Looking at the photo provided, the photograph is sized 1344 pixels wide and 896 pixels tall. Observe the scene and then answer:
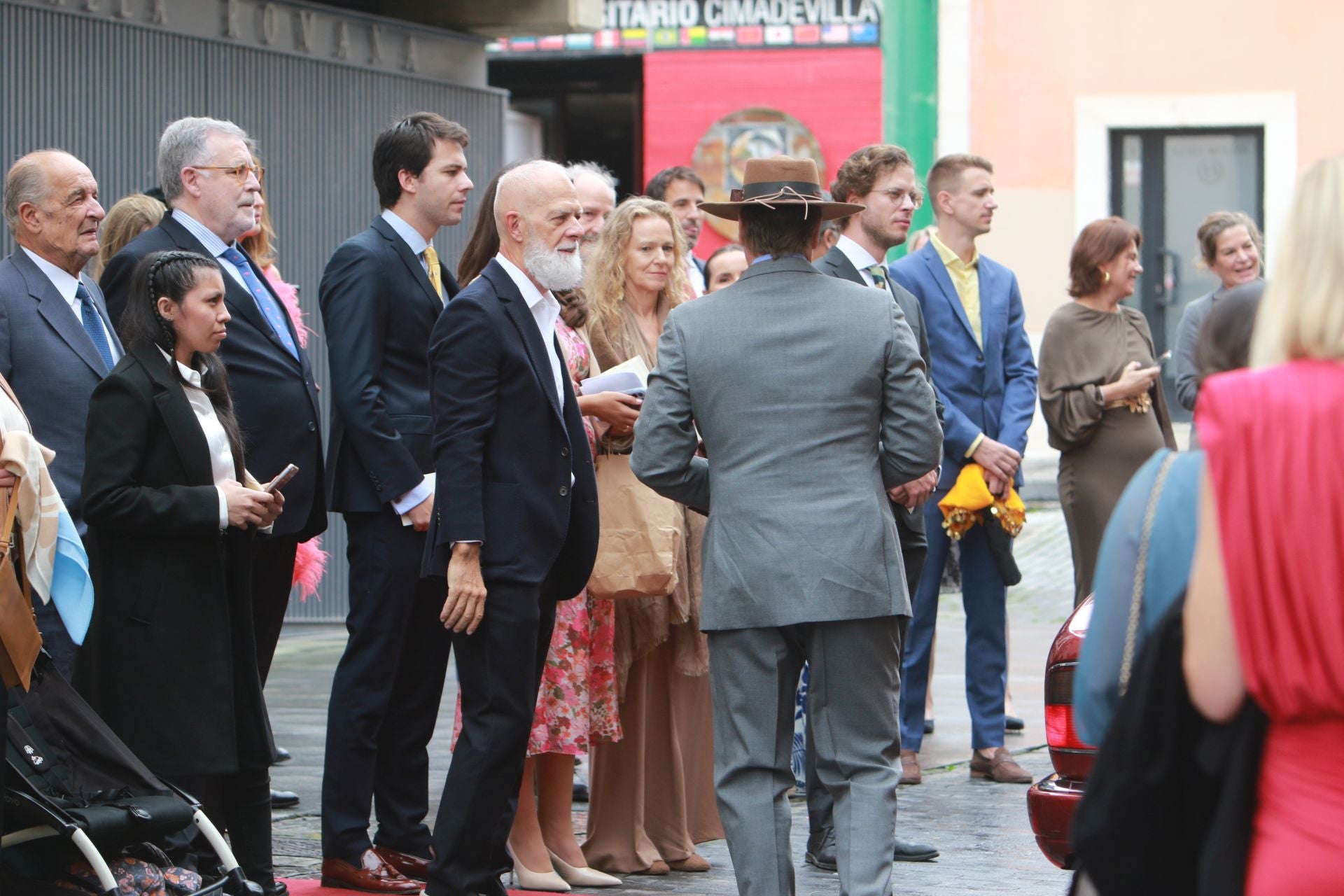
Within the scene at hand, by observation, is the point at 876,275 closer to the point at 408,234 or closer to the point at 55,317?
the point at 408,234

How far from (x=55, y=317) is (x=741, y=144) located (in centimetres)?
1454

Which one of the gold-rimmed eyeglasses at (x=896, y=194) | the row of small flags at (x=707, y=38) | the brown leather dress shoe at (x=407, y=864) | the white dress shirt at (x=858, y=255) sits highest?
the row of small flags at (x=707, y=38)

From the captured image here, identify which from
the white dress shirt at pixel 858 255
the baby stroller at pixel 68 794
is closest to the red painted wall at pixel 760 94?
the white dress shirt at pixel 858 255

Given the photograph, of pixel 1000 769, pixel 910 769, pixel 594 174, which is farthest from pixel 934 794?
pixel 594 174

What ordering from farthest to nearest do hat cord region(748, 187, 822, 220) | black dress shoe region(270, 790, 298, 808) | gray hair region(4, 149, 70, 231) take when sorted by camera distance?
black dress shoe region(270, 790, 298, 808)
gray hair region(4, 149, 70, 231)
hat cord region(748, 187, 822, 220)

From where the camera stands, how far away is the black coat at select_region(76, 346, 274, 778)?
17.1 feet

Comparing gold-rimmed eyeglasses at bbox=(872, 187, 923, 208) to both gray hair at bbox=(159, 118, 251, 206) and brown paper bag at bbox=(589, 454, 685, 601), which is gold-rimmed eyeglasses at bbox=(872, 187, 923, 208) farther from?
gray hair at bbox=(159, 118, 251, 206)

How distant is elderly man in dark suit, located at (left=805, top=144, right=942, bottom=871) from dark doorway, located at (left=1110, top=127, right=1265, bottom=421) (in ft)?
41.1

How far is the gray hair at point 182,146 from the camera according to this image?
6.00 metres

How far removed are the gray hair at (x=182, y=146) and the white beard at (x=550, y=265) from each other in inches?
48.6

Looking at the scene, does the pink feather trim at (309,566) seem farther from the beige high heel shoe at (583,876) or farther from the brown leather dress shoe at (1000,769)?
the brown leather dress shoe at (1000,769)

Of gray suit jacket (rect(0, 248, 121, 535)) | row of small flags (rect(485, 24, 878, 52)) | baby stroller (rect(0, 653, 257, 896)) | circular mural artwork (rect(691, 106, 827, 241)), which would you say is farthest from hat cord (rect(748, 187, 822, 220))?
row of small flags (rect(485, 24, 878, 52))

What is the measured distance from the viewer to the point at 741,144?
19812mm

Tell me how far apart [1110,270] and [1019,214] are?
11.0 m
